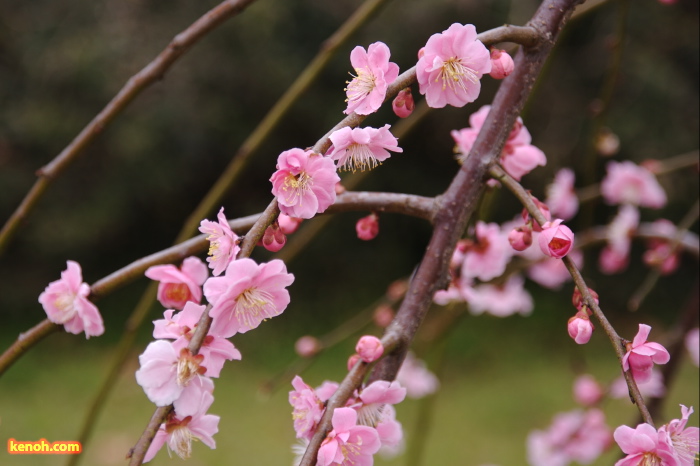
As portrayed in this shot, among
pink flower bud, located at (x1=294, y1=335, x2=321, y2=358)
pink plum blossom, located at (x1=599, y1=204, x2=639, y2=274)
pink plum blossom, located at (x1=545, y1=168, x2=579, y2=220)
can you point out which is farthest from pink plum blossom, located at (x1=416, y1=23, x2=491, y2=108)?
pink plum blossom, located at (x1=545, y1=168, x2=579, y2=220)

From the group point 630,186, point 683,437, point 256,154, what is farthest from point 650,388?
point 256,154

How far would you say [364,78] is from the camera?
1.65 ft

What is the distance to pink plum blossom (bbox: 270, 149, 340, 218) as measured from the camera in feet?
1.49

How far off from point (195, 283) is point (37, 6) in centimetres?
391

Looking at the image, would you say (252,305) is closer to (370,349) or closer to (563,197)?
(370,349)

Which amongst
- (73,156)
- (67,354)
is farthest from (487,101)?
(73,156)

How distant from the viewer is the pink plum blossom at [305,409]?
50cm

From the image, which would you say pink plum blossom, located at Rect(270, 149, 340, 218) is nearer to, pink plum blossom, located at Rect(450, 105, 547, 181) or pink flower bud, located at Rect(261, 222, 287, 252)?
pink flower bud, located at Rect(261, 222, 287, 252)

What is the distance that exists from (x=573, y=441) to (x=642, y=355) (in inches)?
42.6

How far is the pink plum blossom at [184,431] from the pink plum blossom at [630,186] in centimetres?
120

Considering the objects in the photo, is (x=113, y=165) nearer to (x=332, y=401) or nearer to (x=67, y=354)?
(x=67, y=354)

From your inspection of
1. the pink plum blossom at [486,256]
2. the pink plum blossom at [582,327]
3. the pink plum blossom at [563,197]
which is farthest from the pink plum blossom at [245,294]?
the pink plum blossom at [563,197]

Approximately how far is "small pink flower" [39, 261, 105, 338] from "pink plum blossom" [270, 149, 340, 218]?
265 millimetres

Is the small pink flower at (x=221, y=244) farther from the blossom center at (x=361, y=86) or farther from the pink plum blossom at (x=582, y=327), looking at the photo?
the pink plum blossom at (x=582, y=327)
